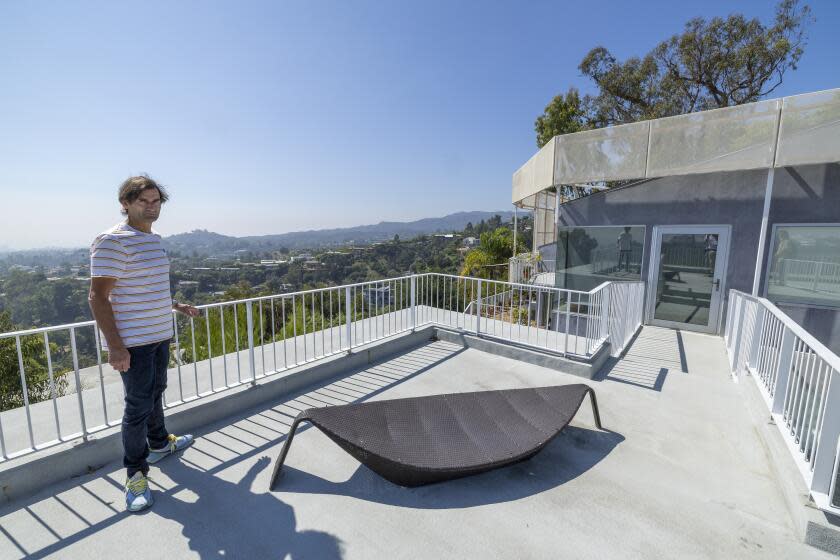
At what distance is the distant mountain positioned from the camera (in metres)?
67.1

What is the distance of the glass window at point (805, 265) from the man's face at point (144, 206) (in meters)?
8.10

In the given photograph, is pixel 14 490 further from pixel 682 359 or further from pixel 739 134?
pixel 739 134

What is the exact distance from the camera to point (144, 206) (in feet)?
7.15

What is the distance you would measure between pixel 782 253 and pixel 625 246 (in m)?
2.21

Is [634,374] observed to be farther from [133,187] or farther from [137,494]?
[133,187]

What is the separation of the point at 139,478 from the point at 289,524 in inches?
39.2

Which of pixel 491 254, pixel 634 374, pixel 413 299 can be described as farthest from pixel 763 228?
pixel 491 254

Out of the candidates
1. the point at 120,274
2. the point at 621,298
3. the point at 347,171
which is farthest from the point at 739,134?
the point at 347,171

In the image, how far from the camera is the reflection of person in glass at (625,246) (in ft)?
23.1

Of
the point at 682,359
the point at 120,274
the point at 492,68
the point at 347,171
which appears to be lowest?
the point at 682,359

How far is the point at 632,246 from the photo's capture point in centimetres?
703

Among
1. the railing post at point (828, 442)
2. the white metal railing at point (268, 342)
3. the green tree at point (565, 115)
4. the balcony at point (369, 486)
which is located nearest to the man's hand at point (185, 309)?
the white metal railing at point (268, 342)

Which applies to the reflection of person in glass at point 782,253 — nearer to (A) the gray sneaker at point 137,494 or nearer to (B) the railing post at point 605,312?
(B) the railing post at point 605,312

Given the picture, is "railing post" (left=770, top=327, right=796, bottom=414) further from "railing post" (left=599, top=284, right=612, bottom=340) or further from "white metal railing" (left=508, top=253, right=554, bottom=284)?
"white metal railing" (left=508, top=253, right=554, bottom=284)
